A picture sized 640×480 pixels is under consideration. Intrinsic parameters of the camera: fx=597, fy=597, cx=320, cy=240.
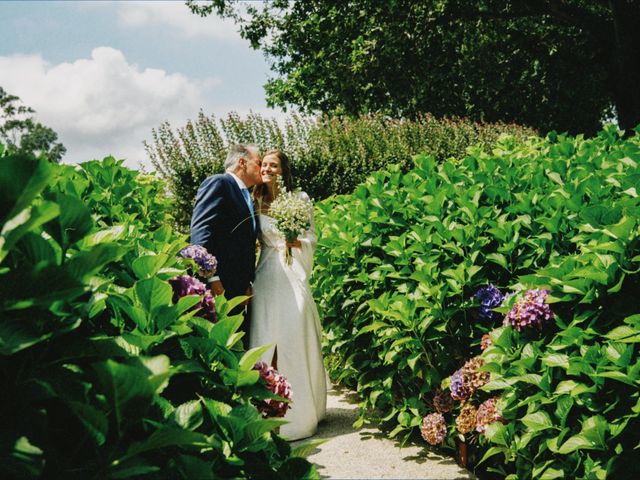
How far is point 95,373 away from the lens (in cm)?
107

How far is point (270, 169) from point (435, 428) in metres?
2.81

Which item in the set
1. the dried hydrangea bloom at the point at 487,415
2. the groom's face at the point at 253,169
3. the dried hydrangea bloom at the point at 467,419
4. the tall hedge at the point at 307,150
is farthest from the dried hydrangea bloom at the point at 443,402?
the tall hedge at the point at 307,150

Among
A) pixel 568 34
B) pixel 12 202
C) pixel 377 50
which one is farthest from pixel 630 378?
pixel 568 34

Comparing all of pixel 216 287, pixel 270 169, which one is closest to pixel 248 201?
pixel 270 169

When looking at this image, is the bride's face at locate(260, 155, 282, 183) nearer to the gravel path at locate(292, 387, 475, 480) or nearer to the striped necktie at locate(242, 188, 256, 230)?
the striped necktie at locate(242, 188, 256, 230)

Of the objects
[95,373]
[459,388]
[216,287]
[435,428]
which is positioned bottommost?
[435,428]

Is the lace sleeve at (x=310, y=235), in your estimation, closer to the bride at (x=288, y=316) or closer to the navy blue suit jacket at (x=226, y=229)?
the bride at (x=288, y=316)

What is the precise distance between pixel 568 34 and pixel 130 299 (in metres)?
23.1

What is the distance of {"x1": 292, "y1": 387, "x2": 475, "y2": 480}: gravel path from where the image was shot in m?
4.22

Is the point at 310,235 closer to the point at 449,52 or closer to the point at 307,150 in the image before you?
the point at 307,150

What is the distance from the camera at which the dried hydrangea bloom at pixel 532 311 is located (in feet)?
9.48

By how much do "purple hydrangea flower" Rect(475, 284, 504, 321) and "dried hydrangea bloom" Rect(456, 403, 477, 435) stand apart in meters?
0.58

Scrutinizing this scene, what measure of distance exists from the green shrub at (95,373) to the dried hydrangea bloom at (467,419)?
8.59 feet

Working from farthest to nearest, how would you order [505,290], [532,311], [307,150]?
[307,150] < [505,290] < [532,311]
